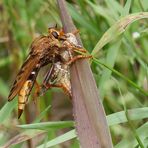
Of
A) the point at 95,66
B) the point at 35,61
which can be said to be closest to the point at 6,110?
the point at 35,61

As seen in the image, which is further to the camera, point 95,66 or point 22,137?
point 95,66

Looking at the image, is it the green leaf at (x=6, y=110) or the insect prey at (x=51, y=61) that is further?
the green leaf at (x=6, y=110)

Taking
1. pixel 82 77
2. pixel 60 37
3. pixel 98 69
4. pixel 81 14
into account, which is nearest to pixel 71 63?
pixel 82 77

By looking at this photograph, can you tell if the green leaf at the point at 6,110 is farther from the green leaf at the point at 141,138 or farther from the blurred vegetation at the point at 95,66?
the green leaf at the point at 141,138

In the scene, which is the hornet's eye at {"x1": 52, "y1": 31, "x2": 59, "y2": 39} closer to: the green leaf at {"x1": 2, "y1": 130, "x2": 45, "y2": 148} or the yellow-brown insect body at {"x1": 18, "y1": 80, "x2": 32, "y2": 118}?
the yellow-brown insect body at {"x1": 18, "y1": 80, "x2": 32, "y2": 118}

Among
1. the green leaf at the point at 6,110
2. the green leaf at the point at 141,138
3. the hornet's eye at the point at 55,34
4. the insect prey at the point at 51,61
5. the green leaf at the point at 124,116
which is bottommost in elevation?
the green leaf at the point at 141,138

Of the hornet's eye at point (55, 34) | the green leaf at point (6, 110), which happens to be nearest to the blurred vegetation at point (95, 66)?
the green leaf at point (6, 110)

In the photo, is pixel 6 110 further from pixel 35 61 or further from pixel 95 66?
pixel 95 66

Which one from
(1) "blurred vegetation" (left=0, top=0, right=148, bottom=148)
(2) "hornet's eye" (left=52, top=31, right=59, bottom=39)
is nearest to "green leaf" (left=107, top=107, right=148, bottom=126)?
(1) "blurred vegetation" (left=0, top=0, right=148, bottom=148)

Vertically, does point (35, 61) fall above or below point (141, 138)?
above
